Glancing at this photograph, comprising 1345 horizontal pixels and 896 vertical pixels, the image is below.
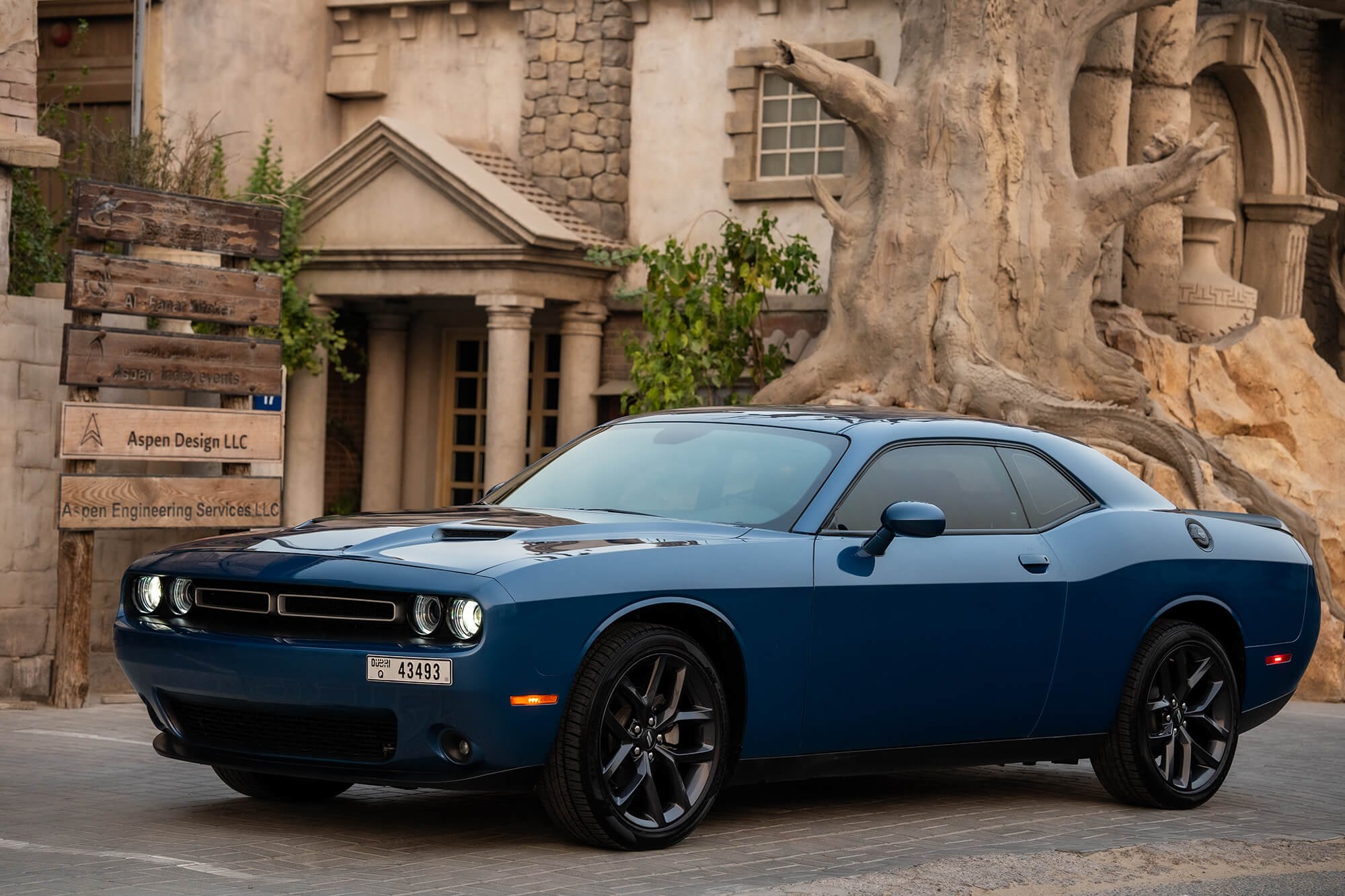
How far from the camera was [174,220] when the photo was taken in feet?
38.1

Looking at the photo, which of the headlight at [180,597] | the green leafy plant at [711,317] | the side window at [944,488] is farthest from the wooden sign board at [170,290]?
the green leafy plant at [711,317]

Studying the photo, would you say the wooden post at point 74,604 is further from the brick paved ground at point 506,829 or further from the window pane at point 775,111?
the window pane at point 775,111

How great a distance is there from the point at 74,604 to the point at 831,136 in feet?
35.1

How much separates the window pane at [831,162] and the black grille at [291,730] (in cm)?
1411

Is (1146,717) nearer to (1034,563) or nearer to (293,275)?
(1034,563)

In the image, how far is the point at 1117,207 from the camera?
1596 centimetres

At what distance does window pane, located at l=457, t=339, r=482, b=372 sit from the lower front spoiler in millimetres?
16767

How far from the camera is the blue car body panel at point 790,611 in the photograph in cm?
567

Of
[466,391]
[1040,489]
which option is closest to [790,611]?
[1040,489]

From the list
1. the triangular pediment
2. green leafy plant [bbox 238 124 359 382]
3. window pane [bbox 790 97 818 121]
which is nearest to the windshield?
the triangular pediment

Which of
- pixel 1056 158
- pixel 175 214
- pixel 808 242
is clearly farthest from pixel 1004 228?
pixel 175 214

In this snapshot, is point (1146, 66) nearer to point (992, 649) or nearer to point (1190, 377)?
point (1190, 377)

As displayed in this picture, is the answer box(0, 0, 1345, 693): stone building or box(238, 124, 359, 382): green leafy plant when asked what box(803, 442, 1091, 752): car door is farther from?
box(238, 124, 359, 382): green leafy plant

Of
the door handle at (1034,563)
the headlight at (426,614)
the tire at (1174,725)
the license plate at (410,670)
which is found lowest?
the tire at (1174,725)
